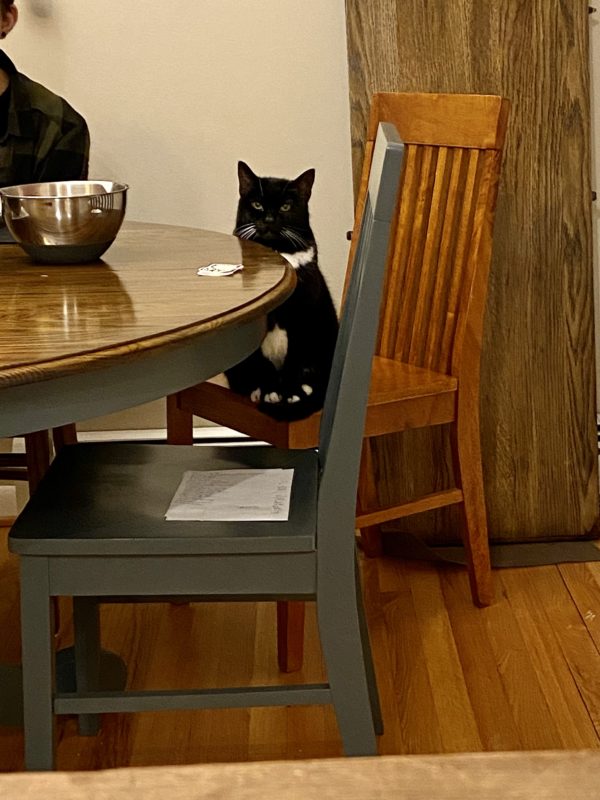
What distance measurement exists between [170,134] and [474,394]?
1.10 meters

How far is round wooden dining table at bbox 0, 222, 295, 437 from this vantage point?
4.41 ft

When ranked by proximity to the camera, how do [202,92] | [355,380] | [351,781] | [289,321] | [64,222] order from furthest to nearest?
[202,92] < [289,321] < [64,222] < [355,380] < [351,781]

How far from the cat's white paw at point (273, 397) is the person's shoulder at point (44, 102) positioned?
871mm

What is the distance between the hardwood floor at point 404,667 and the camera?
1.97 metres

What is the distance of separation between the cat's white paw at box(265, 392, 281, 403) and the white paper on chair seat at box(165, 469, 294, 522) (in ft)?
1.63

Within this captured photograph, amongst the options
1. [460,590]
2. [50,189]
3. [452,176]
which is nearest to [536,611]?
[460,590]

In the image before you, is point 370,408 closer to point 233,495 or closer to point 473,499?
point 473,499

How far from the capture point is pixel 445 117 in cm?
243

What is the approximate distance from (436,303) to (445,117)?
39 centimetres

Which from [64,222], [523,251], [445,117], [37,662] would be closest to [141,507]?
[37,662]

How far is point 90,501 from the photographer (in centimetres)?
166


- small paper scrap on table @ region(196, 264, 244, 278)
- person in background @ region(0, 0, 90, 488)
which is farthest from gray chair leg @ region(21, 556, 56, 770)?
person in background @ region(0, 0, 90, 488)

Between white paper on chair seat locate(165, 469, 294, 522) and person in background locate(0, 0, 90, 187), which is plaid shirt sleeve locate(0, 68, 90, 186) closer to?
person in background locate(0, 0, 90, 187)

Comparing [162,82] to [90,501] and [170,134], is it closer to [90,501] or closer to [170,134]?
[170,134]
